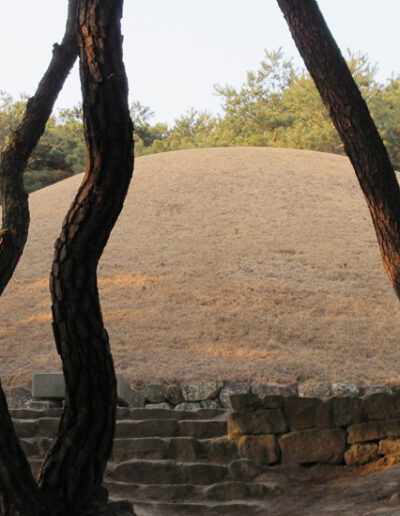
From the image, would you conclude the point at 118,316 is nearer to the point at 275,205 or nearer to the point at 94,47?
the point at 275,205

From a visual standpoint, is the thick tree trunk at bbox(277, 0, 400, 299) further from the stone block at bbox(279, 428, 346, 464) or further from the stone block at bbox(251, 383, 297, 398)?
the stone block at bbox(251, 383, 297, 398)

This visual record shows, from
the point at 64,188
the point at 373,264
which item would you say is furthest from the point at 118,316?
the point at 64,188

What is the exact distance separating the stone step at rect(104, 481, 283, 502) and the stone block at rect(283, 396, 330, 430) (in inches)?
21.9

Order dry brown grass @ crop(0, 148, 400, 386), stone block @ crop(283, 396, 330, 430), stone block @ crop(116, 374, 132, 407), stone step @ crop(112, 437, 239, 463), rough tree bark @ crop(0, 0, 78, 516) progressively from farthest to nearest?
dry brown grass @ crop(0, 148, 400, 386) → stone block @ crop(116, 374, 132, 407) → stone block @ crop(283, 396, 330, 430) → stone step @ crop(112, 437, 239, 463) → rough tree bark @ crop(0, 0, 78, 516)

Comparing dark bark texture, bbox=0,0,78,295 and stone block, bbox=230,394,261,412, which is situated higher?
dark bark texture, bbox=0,0,78,295

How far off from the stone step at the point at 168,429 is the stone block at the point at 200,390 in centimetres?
268

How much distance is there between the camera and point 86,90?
2969 mm

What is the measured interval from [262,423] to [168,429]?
27.0 inches

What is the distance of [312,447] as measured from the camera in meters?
5.10

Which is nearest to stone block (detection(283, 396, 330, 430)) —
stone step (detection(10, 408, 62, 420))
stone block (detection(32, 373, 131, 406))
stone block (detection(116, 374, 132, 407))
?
stone step (detection(10, 408, 62, 420))

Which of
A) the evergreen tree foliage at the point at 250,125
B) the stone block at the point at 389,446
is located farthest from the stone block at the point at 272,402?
the evergreen tree foliage at the point at 250,125

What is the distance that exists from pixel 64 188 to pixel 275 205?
5196 millimetres

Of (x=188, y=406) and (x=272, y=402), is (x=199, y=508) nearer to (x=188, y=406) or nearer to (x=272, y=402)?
(x=272, y=402)

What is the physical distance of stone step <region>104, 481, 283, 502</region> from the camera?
4574mm
